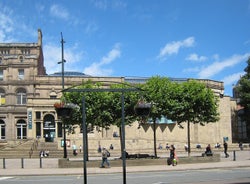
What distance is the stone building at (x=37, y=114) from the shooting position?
62.2 metres

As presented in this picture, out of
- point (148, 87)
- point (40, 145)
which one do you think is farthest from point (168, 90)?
point (40, 145)

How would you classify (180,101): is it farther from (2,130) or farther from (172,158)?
(2,130)

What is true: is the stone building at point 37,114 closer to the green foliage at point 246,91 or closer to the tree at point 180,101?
the green foliage at point 246,91

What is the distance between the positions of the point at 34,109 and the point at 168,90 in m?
30.7

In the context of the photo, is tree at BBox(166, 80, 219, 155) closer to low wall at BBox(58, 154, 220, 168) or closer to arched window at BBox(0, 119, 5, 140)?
low wall at BBox(58, 154, 220, 168)

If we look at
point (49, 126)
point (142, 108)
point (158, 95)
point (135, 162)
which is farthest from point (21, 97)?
point (142, 108)

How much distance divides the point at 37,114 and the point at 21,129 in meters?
5.09

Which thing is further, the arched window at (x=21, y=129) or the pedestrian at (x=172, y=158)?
the arched window at (x=21, y=129)

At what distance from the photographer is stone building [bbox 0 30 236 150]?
204 feet

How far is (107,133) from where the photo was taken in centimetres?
6594

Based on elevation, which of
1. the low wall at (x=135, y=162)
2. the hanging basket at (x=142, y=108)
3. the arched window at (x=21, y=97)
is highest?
the arched window at (x=21, y=97)

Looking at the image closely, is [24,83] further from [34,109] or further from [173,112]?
[173,112]

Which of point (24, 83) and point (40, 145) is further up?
point (24, 83)

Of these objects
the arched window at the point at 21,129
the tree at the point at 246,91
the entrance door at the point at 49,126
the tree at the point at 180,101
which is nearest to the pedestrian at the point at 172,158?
the tree at the point at 180,101
